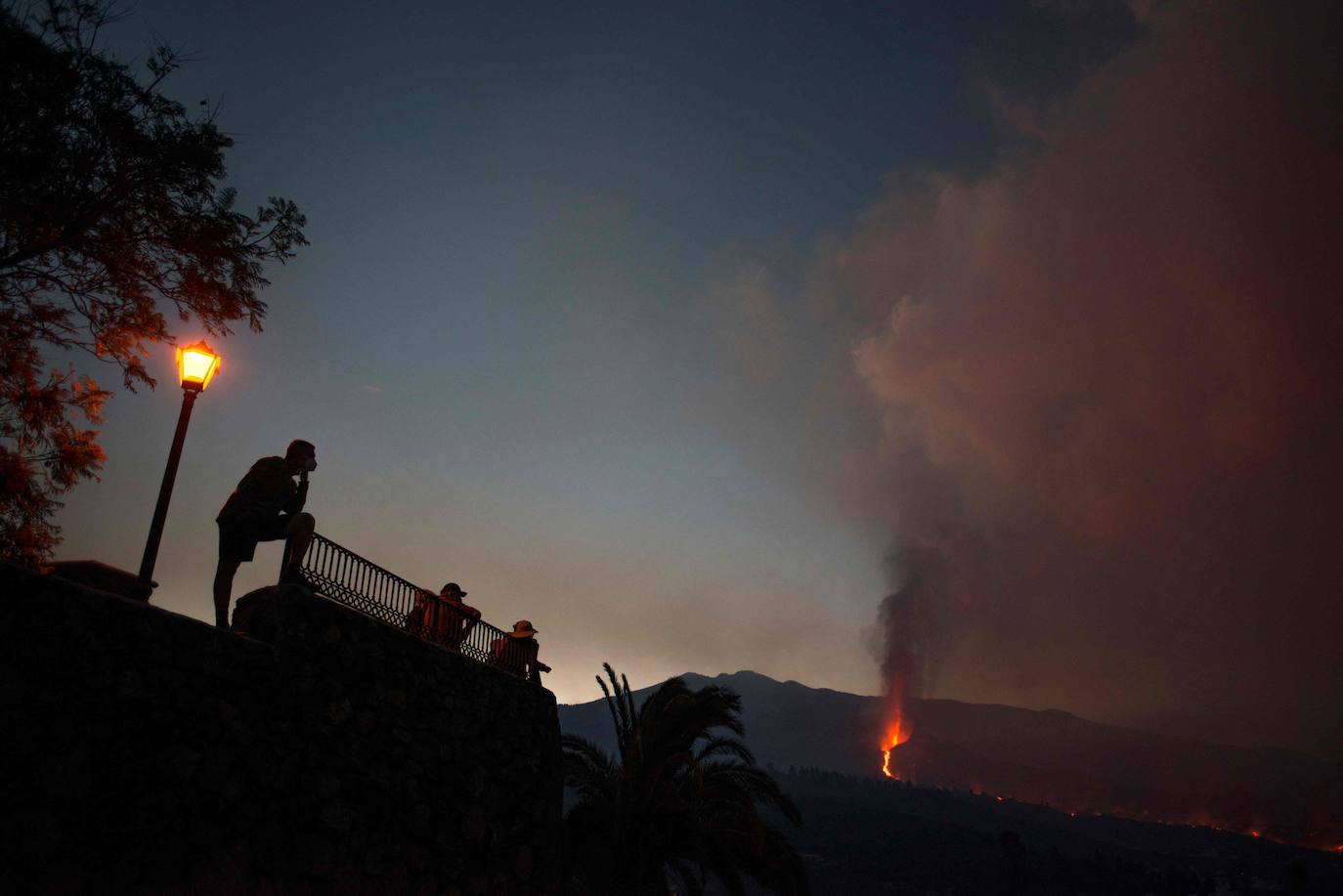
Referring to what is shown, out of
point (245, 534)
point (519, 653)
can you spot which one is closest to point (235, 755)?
point (245, 534)

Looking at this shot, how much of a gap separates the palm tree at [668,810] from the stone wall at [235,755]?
5.67 meters

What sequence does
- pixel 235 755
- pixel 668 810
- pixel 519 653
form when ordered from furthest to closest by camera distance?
pixel 668 810 < pixel 519 653 < pixel 235 755

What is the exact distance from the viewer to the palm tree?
18.5 m

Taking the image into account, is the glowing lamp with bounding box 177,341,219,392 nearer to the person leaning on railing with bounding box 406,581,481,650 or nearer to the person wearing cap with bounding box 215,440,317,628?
the person wearing cap with bounding box 215,440,317,628

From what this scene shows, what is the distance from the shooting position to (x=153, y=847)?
285 inches

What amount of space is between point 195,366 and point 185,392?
36 centimetres

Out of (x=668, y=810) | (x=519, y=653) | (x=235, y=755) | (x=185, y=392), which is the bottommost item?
(x=668, y=810)

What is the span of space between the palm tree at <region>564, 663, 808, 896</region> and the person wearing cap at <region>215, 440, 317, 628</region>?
10573 mm

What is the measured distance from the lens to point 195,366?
10195 millimetres

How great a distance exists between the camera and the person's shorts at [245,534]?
10.2 m

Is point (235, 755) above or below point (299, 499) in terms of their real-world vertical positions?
below

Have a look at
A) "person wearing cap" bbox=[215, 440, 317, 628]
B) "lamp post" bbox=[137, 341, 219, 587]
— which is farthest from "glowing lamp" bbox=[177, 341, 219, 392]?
"person wearing cap" bbox=[215, 440, 317, 628]

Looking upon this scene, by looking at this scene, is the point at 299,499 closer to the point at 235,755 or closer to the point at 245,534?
the point at 245,534

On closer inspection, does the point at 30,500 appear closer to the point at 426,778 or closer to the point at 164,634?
the point at 164,634
